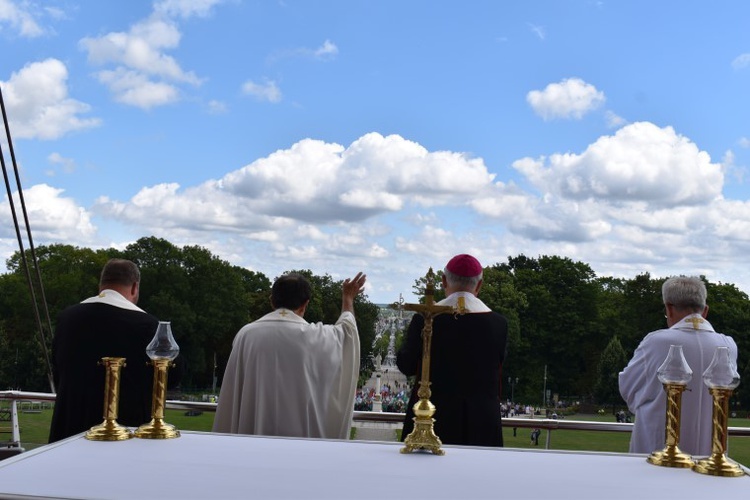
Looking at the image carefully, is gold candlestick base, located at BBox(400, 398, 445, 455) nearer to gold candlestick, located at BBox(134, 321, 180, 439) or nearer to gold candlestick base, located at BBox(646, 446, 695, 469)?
gold candlestick base, located at BBox(646, 446, 695, 469)

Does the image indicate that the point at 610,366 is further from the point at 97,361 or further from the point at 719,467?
the point at 719,467

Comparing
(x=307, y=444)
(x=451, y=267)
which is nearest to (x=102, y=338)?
(x=307, y=444)

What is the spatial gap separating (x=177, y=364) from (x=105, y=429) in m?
1.03

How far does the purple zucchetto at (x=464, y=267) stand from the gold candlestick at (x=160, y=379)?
1942 millimetres

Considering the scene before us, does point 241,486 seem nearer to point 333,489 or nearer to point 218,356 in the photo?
point 333,489

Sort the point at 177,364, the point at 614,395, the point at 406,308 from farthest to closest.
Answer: the point at 614,395
the point at 177,364
the point at 406,308

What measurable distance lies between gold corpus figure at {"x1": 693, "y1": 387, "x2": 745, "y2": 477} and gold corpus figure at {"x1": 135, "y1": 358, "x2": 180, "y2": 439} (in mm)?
2654

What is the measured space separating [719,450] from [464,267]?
2088 mm

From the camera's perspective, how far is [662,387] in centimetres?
593

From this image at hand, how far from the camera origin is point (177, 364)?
557 centimetres

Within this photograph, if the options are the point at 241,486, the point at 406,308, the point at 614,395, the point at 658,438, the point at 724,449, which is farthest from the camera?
the point at 614,395

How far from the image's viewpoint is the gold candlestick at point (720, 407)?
418 centimetres

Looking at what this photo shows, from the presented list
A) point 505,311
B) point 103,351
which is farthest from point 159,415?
point 505,311

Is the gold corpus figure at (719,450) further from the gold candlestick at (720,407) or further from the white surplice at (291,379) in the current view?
the white surplice at (291,379)
